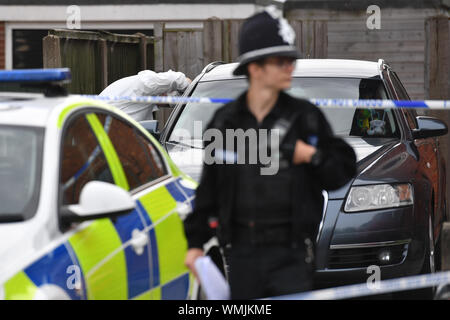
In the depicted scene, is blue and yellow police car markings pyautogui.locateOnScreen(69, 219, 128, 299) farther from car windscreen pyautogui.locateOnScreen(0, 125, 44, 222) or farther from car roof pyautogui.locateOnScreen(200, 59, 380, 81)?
car roof pyautogui.locateOnScreen(200, 59, 380, 81)

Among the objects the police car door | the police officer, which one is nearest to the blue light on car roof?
the police car door

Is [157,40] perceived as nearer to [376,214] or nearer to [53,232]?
[376,214]

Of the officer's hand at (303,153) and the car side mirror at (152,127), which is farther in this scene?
the car side mirror at (152,127)

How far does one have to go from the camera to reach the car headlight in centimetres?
662

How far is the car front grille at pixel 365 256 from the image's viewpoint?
6516 mm

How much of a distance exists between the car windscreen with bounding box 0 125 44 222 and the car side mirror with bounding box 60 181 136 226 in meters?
0.15

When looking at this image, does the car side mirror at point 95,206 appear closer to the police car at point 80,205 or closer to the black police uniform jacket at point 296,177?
the police car at point 80,205

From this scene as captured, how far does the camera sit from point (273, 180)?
388 centimetres

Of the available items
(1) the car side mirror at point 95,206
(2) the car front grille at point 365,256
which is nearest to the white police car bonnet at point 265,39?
(1) the car side mirror at point 95,206

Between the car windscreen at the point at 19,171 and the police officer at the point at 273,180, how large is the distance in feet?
2.33

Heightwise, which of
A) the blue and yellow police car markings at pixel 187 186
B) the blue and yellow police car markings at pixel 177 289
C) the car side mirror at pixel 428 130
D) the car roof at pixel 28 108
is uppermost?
the car roof at pixel 28 108

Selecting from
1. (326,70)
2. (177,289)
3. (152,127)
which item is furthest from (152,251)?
(326,70)

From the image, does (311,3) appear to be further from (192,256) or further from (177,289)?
(192,256)
